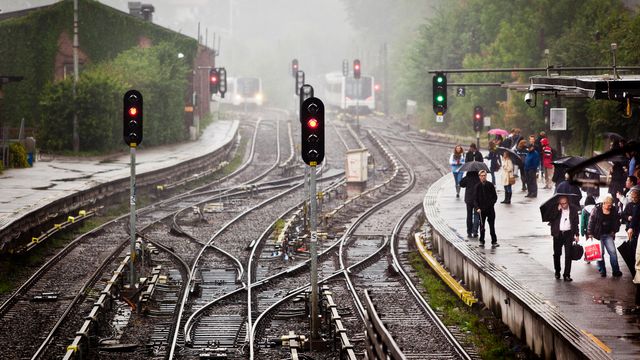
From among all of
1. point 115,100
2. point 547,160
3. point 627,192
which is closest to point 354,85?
point 115,100

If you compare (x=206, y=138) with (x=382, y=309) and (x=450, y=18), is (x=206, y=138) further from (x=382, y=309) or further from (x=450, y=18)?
(x=382, y=309)

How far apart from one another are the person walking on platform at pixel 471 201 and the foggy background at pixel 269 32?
284 feet

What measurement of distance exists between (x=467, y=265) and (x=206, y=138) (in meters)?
40.4

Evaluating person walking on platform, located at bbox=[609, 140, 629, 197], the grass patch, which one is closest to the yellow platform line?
the grass patch

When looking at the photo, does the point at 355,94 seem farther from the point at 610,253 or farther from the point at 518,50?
the point at 610,253

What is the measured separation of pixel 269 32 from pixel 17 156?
144 metres

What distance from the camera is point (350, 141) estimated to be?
6006 centimetres

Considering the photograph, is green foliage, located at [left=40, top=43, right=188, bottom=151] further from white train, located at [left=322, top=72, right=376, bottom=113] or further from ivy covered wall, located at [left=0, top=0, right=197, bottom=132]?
white train, located at [left=322, top=72, right=376, bottom=113]

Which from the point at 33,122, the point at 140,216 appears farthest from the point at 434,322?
the point at 33,122

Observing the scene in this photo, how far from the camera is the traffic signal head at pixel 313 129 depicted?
53.8ft

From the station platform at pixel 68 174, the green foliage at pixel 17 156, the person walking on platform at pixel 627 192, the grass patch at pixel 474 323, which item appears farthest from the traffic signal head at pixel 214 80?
the grass patch at pixel 474 323

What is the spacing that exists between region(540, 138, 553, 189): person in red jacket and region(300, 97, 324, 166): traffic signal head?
1704 cm

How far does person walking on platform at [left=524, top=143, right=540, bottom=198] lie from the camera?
30.0 metres

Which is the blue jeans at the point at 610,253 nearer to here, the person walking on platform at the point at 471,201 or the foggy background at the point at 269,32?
the person walking on platform at the point at 471,201
